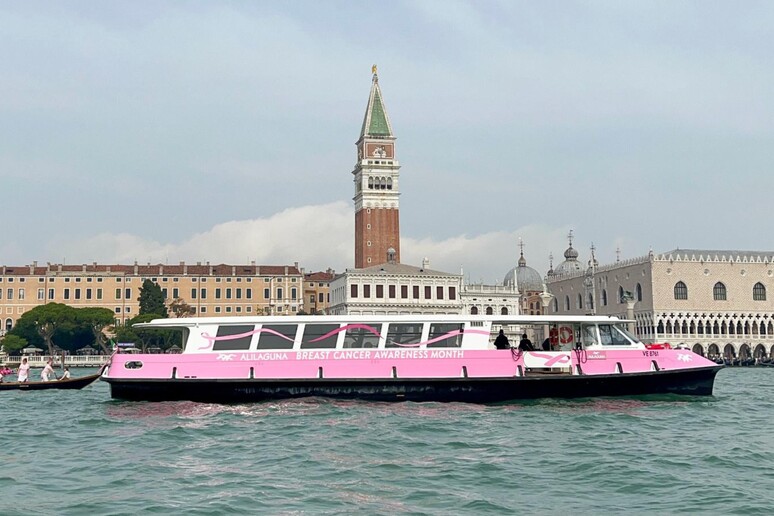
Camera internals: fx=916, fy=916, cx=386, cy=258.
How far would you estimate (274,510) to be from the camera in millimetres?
9953

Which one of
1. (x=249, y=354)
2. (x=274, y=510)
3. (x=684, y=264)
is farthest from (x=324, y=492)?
(x=684, y=264)

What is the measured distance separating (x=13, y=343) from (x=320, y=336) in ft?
209

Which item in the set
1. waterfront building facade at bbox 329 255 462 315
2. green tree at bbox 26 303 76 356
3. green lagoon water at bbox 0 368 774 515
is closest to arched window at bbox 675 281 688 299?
waterfront building facade at bbox 329 255 462 315

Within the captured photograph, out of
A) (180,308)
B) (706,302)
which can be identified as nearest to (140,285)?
(180,308)

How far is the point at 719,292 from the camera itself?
78688 mm

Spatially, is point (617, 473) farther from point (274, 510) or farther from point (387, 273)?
point (387, 273)

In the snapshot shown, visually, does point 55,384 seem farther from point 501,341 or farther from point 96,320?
point 96,320

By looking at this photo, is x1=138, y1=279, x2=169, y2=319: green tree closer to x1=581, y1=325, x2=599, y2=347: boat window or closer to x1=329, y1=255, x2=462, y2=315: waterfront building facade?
x1=329, y1=255, x2=462, y2=315: waterfront building facade

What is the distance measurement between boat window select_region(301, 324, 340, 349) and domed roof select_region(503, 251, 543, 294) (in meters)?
82.7

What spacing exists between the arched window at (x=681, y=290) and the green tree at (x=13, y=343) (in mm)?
55486

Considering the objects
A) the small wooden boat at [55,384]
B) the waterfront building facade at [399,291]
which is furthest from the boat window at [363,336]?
the waterfront building facade at [399,291]

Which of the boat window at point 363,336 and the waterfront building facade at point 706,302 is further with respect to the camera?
the waterfront building facade at point 706,302

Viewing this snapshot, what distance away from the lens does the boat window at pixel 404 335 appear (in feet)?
68.3

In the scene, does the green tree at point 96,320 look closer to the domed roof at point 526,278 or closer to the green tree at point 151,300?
the green tree at point 151,300
